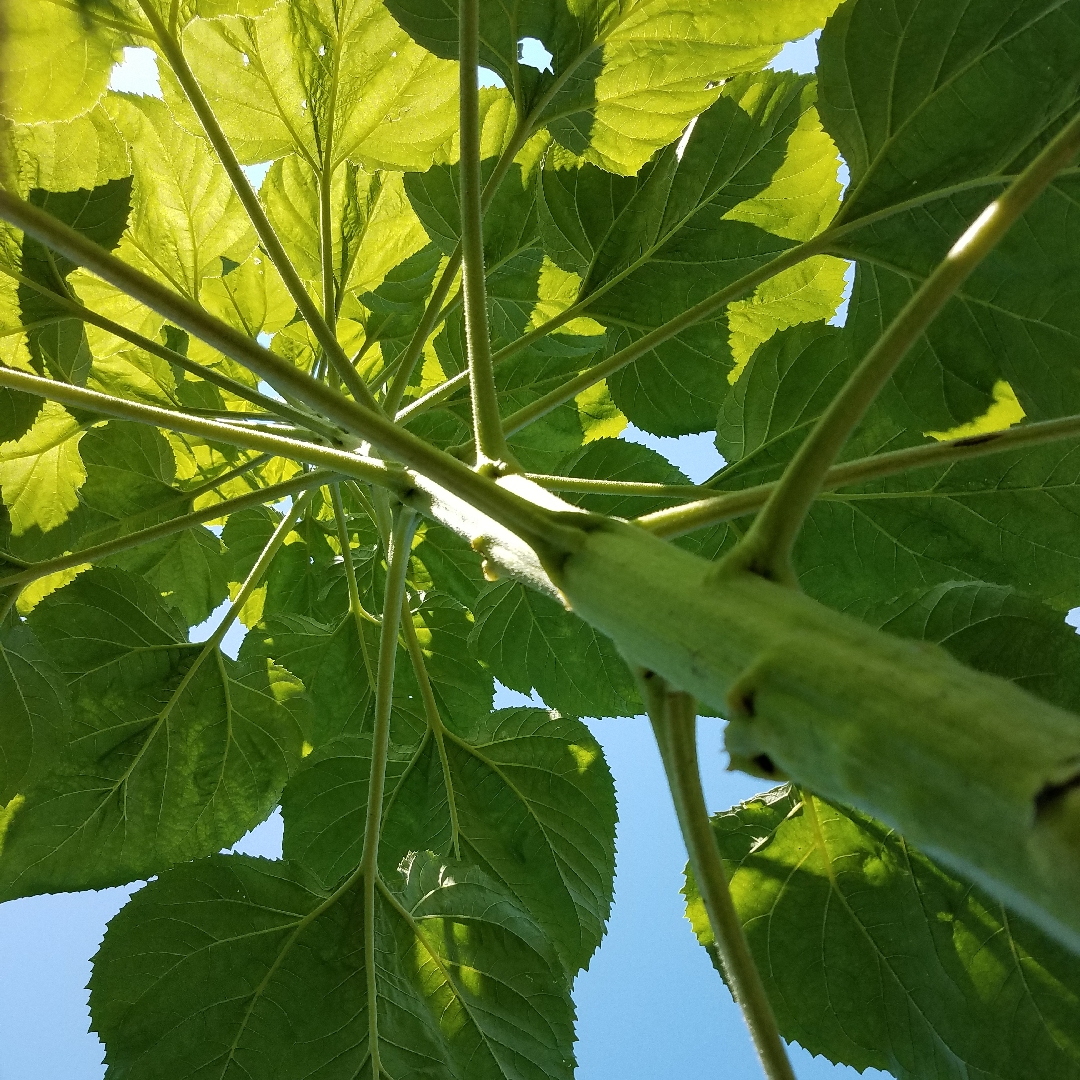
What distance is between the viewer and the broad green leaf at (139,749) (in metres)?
1.03

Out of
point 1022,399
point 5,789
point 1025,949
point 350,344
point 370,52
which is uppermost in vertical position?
point 350,344

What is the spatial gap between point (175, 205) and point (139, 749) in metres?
0.62

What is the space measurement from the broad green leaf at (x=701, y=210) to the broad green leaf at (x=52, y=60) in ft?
1.41

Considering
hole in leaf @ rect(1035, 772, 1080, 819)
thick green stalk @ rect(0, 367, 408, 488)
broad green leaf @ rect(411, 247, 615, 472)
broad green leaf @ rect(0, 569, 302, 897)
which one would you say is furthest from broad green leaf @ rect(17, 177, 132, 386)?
hole in leaf @ rect(1035, 772, 1080, 819)

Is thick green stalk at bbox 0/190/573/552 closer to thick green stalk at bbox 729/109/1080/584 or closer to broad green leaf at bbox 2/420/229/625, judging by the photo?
thick green stalk at bbox 729/109/1080/584

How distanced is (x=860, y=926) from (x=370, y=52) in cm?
95

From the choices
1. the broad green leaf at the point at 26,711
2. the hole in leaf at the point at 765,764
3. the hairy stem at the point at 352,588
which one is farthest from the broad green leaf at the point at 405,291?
the hole in leaf at the point at 765,764

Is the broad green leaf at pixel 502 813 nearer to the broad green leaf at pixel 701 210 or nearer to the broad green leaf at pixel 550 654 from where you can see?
the broad green leaf at pixel 550 654

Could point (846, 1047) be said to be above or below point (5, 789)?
below

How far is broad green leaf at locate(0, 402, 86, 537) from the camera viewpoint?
1.17 m

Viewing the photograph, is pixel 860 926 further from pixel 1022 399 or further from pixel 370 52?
pixel 370 52

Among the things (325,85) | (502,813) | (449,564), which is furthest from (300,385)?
(449,564)

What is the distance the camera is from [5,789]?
94 cm

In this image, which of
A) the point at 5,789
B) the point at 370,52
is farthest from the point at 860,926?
the point at 370,52
